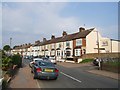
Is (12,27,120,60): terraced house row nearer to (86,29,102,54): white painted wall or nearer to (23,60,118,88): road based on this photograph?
(86,29,102,54): white painted wall

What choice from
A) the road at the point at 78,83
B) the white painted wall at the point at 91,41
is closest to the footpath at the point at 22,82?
the road at the point at 78,83

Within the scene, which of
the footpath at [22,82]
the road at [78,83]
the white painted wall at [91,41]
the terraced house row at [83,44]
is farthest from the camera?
the terraced house row at [83,44]

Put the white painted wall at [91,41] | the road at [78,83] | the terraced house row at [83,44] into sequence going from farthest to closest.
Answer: the terraced house row at [83,44]
the white painted wall at [91,41]
the road at [78,83]

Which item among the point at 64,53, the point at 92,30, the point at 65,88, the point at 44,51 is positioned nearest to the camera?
the point at 65,88

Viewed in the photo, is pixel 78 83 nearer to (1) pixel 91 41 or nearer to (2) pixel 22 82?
(2) pixel 22 82

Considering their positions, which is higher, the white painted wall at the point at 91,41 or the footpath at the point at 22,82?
the white painted wall at the point at 91,41

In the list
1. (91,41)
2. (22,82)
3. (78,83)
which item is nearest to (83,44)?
(91,41)

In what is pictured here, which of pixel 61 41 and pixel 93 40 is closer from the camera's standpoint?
pixel 93 40

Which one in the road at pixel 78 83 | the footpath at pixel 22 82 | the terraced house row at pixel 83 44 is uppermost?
the terraced house row at pixel 83 44

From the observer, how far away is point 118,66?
25.2 m

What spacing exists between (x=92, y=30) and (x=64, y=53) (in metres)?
15.8

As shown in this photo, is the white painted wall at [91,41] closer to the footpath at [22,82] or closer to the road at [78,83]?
the road at [78,83]

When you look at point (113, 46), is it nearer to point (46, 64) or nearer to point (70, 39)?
point (70, 39)

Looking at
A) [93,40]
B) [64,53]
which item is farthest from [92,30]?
[64,53]
